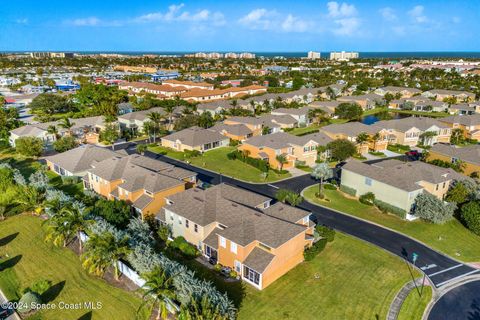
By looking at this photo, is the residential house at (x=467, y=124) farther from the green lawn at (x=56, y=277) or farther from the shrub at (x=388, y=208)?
the green lawn at (x=56, y=277)

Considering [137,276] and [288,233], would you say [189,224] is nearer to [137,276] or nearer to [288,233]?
[137,276]

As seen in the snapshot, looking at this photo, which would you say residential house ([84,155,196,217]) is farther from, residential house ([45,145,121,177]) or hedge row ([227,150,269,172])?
hedge row ([227,150,269,172])

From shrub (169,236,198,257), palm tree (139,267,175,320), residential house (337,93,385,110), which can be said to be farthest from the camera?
residential house (337,93,385,110)

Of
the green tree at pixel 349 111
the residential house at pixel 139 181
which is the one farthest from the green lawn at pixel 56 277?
the green tree at pixel 349 111

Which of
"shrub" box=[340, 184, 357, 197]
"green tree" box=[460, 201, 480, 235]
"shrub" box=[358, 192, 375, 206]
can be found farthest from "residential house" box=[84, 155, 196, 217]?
"green tree" box=[460, 201, 480, 235]

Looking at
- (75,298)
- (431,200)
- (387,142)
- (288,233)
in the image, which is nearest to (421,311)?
(288,233)

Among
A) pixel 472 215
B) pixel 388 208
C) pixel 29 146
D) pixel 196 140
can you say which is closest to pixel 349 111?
pixel 196 140

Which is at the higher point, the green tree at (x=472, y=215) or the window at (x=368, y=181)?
the window at (x=368, y=181)

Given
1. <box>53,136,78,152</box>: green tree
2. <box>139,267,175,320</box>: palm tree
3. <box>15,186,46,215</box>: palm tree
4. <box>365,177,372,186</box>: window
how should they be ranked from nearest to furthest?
<box>139,267,175,320</box>: palm tree < <box>15,186,46,215</box>: palm tree < <box>365,177,372,186</box>: window < <box>53,136,78,152</box>: green tree
